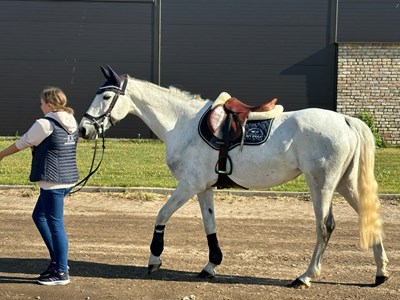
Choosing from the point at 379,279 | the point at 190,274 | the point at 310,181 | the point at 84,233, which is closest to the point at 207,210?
the point at 190,274

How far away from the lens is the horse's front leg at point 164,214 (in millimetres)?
6660

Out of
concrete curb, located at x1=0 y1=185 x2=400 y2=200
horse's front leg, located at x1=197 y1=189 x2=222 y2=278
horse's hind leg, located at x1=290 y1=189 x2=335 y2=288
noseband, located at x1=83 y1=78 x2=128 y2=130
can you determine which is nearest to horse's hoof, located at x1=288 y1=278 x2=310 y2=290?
horse's hind leg, located at x1=290 y1=189 x2=335 y2=288

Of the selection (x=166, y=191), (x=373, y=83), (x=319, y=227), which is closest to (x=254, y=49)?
(x=373, y=83)

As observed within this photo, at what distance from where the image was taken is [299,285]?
21.1 feet

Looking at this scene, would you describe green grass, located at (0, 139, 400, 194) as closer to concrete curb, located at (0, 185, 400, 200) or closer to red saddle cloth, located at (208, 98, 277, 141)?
concrete curb, located at (0, 185, 400, 200)

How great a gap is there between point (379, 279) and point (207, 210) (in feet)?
6.26

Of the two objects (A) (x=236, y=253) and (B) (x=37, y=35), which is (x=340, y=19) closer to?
(B) (x=37, y=35)

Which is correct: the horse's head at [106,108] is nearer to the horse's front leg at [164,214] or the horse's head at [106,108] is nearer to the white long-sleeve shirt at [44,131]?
the white long-sleeve shirt at [44,131]

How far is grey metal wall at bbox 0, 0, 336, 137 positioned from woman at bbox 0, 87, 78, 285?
17962mm

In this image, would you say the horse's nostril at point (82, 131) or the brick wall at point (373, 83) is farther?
the brick wall at point (373, 83)

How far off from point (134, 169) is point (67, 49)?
10913 millimetres

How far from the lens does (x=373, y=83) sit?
23.8 meters

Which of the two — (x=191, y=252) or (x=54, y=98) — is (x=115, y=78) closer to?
(x=54, y=98)

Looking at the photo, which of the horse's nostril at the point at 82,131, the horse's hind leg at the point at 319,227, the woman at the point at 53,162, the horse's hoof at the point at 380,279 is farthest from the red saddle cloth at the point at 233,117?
the horse's hoof at the point at 380,279
